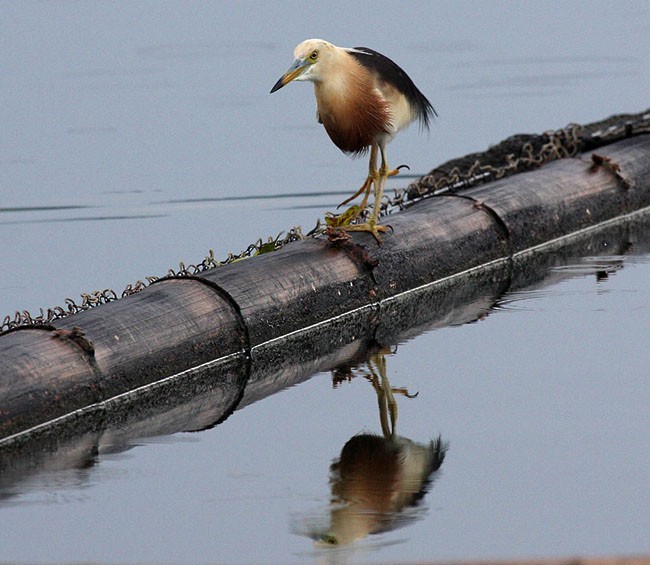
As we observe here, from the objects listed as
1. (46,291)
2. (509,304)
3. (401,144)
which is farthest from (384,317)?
(401,144)

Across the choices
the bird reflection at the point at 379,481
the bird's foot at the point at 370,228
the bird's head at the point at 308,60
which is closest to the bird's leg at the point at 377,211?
the bird's foot at the point at 370,228

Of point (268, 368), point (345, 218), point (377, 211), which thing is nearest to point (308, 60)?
point (377, 211)

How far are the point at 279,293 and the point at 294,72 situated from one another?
124cm

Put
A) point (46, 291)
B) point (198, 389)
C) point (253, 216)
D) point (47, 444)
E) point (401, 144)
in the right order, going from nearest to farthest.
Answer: point (47, 444), point (198, 389), point (46, 291), point (253, 216), point (401, 144)

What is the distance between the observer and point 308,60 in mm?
8383

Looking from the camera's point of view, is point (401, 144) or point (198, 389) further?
point (401, 144)

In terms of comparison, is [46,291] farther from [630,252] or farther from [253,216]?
[630,252]

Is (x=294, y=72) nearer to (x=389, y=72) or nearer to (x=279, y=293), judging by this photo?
(x=389, y=72)

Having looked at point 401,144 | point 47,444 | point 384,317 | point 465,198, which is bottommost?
point 47,444

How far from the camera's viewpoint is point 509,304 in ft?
31.6

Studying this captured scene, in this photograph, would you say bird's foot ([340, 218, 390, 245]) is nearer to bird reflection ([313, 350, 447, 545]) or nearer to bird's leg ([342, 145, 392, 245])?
bird's leg ([342, 145, 392, 245])

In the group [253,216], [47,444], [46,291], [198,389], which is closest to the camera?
[47,444]

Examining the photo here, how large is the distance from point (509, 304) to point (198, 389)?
2.54 metres

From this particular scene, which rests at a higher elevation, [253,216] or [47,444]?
[253,216]
